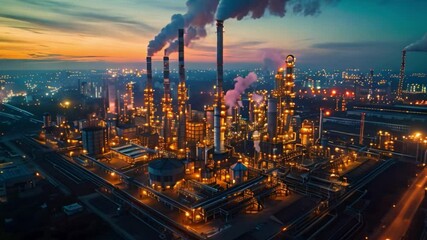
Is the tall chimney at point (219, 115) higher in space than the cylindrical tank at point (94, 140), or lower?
higher

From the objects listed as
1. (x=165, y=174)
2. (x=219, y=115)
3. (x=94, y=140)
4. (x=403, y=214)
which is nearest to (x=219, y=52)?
(x=219, y=115)

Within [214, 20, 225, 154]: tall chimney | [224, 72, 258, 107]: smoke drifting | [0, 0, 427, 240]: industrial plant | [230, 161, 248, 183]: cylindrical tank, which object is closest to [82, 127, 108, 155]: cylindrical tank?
[0, 0, 427, 240]: industrial plant

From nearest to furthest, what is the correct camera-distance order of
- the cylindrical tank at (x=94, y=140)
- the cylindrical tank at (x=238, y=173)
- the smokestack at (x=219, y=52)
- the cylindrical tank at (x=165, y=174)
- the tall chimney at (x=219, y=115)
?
1. the cylindrical tank at (x=165, y=174)
2. the cylindrical tank at (x=238, y=173)
3. the smokestack at (x=219, y=52)
4. the tall chimney at (x=219, y=115)
5. the cylindrical tank at (x=94, y=140)

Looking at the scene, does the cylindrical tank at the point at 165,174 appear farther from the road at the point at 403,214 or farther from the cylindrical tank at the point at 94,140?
the road at the point at 403,214

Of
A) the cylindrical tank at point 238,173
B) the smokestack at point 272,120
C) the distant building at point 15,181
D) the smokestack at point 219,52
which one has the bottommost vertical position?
the distant building at point 15,181

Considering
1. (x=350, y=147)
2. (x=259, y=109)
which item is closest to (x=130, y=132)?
(x=259, y=109)

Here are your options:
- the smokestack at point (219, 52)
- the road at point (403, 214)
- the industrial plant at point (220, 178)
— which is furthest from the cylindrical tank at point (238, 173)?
the road at point (403, 214)

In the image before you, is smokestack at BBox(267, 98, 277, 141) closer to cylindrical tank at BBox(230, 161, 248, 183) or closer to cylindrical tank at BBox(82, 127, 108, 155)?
cylindrical tank at BBox(230, 161, 248, 183)

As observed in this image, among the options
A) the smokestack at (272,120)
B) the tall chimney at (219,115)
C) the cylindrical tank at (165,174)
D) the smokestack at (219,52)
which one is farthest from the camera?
the smokestack at (272,120)
